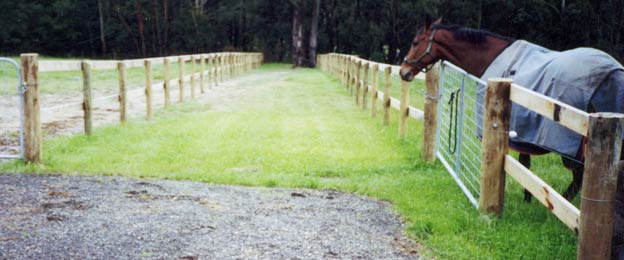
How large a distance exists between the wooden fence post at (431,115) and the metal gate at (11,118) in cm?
459

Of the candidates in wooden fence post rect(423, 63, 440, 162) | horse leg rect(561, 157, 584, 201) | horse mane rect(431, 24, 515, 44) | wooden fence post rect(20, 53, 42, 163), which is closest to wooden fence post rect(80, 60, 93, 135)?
wooden fence post rect(20, 53, 42, 163)

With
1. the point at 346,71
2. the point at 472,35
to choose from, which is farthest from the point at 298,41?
the point at 472,35

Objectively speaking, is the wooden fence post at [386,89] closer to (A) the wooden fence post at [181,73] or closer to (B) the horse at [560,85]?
(B) the horse at [560,85]

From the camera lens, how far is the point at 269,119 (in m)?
11.3

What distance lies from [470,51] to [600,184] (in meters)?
3.71

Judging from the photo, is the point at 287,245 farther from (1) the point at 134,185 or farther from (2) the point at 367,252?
(1) the point at 134,185

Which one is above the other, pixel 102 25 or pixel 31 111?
pixel 102 25

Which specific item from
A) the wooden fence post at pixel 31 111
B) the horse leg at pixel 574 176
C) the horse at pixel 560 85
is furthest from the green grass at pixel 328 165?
the horse at pixel 560 85

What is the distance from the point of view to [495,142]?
468cm

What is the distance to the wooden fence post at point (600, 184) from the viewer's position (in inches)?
117

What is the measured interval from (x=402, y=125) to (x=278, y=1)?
137ft

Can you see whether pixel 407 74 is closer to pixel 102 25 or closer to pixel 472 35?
pixel 472 35

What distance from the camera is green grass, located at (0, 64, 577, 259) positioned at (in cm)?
434

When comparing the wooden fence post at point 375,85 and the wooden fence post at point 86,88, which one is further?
the wooden fence post at point 375,85
